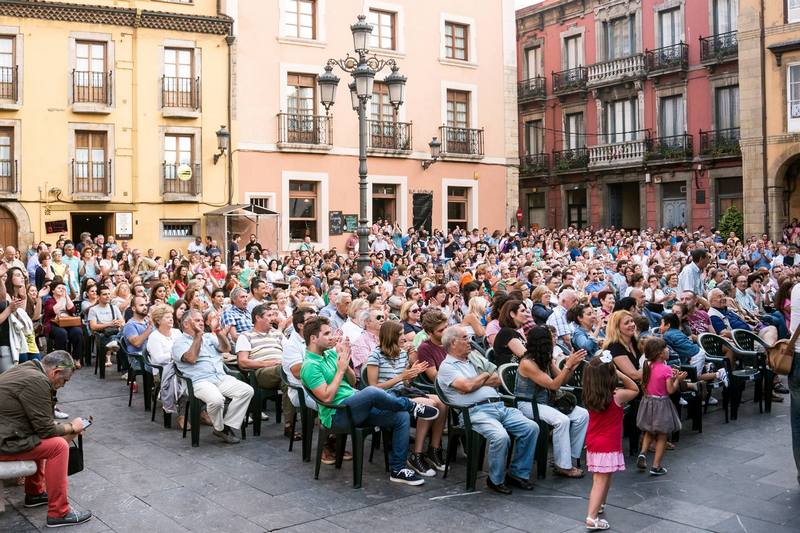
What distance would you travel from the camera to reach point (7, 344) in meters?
8.95

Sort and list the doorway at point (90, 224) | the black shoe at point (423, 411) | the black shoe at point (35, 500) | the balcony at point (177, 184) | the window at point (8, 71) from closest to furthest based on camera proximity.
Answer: the black shoe at point (35, 500)
the black shoe at point (423, 411)
the window at point (8, 71)
the doorway at point (90, 224)
the balcony at point (177, 184)

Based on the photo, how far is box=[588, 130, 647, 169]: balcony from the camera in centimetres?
3262

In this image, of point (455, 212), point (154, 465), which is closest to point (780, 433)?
point (154, 465)

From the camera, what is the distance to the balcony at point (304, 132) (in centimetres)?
2564

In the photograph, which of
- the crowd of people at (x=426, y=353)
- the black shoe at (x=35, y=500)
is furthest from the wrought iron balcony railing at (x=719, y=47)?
the black shoe at (x=35, y=500)

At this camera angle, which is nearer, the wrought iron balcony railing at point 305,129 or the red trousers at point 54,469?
the red trousers at point 54,469

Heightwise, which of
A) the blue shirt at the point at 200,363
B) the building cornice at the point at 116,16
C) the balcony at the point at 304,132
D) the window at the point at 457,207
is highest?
the building cornice at the point at 116,16

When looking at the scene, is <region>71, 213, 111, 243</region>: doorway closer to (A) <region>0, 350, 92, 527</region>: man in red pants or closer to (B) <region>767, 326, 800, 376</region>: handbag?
(A) <region>0, 350, 92, 527</region>: man in red pants

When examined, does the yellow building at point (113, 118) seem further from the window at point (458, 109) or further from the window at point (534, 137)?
the window at point (534, 137)

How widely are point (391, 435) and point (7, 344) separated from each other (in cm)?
461

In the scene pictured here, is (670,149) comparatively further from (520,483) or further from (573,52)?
(520,483)

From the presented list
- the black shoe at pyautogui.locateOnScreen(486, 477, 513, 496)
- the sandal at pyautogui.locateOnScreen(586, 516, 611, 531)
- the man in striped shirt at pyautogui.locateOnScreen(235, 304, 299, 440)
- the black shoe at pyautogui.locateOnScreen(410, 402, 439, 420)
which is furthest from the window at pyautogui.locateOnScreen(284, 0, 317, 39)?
the sandal at pyautogui.locateOnScreen(586, 516, 611, 531)

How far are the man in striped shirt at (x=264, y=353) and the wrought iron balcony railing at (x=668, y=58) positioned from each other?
26.4 metres

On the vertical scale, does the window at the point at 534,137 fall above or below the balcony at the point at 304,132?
above
